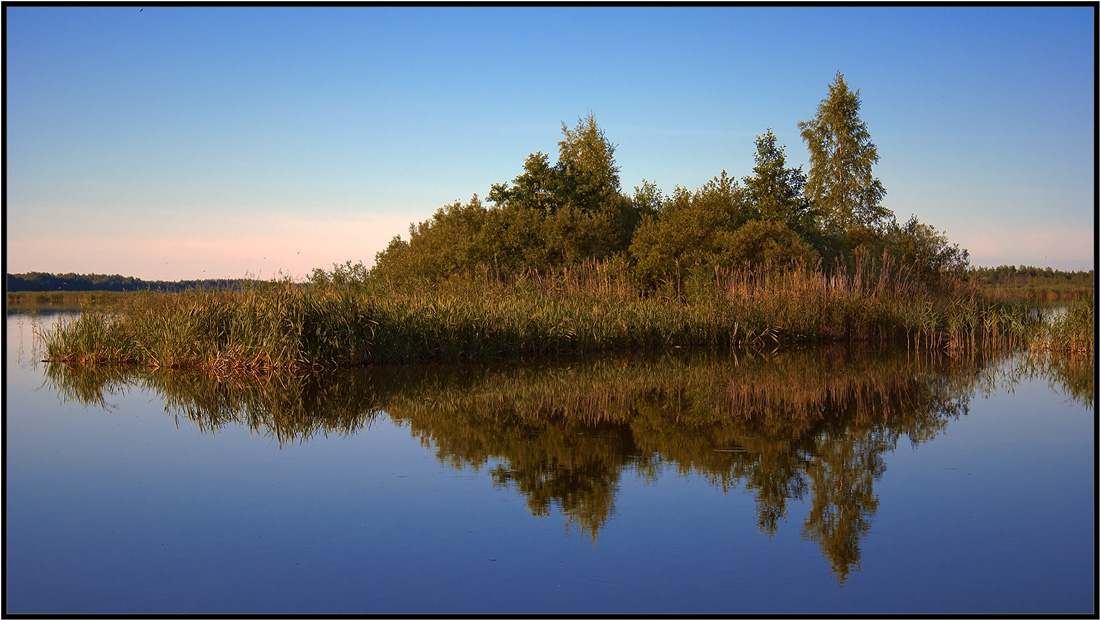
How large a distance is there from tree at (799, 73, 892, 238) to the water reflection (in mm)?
20309

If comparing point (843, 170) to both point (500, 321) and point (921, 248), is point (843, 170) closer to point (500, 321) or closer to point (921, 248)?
point (921, 248)

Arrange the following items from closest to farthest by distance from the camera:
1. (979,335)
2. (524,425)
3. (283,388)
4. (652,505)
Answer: (652,505) < (524,425) < (283,388) < (979,335)

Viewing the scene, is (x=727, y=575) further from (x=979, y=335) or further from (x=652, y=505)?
(x=979, y=335)

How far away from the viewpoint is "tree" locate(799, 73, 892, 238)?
3584 cm

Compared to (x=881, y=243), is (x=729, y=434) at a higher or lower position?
lower

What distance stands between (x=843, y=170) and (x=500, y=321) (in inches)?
929

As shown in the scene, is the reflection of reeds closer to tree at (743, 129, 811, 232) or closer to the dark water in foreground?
the dark water in foreground

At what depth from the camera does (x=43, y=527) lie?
230 inches

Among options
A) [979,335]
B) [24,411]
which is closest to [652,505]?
[24,411]

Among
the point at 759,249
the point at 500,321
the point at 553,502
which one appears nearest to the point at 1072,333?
the point at 759,249

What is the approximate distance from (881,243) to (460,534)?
101ft

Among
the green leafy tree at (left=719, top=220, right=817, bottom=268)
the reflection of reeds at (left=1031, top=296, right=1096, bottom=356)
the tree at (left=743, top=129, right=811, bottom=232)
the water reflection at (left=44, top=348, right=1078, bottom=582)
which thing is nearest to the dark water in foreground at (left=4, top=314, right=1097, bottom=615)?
the water reflection at (left=44, top=348, right=1078, bottom=582)

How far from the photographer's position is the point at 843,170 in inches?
1422

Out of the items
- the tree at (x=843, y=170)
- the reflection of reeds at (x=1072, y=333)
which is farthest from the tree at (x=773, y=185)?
the reflection of reeds at (x=1072, y=333)
